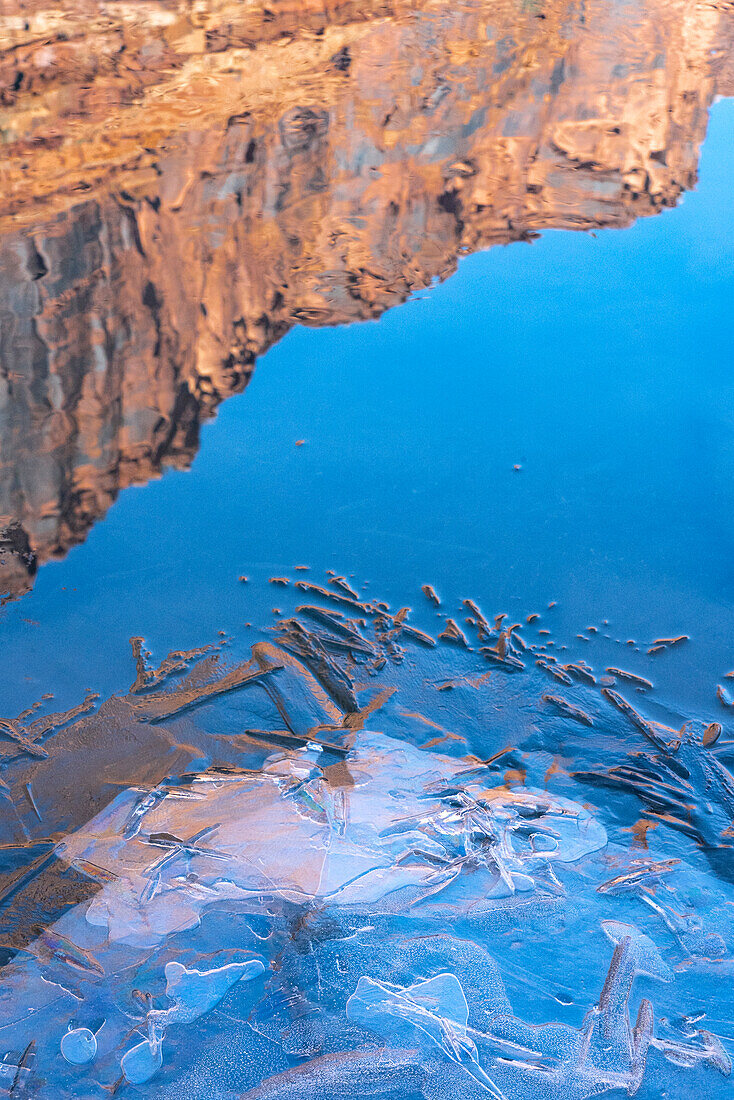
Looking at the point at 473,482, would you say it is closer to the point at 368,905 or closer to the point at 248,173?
the point at 368,905

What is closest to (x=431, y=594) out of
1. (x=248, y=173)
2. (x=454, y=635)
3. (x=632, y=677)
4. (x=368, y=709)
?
(x=454, y=635)

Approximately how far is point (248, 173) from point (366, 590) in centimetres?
169

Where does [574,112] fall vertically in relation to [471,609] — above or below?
above

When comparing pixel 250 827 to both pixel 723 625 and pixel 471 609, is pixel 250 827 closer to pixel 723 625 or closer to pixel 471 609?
pixel 471 609

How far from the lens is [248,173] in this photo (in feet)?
9.19

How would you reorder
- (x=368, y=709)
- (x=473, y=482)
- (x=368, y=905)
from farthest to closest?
(x=473, y=482) < (x=368, y=709) < (x=368, y=905)

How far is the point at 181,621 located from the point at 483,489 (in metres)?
0.75

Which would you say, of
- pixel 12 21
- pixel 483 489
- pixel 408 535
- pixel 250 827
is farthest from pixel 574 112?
pixel 250 827

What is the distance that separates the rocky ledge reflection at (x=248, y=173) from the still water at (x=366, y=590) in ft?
0.05

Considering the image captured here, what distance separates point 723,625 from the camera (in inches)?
68.9

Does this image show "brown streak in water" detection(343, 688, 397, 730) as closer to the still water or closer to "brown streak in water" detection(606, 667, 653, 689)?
the still water

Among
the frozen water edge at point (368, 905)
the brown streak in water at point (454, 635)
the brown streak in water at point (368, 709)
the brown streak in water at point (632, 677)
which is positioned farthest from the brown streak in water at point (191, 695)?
the brown streak in water at point (632, 677)

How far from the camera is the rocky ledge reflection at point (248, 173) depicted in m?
2.13

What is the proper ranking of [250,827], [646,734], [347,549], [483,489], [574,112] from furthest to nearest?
[574,112] < [483,489] < [347,549] < [646,734] < [250,827]
